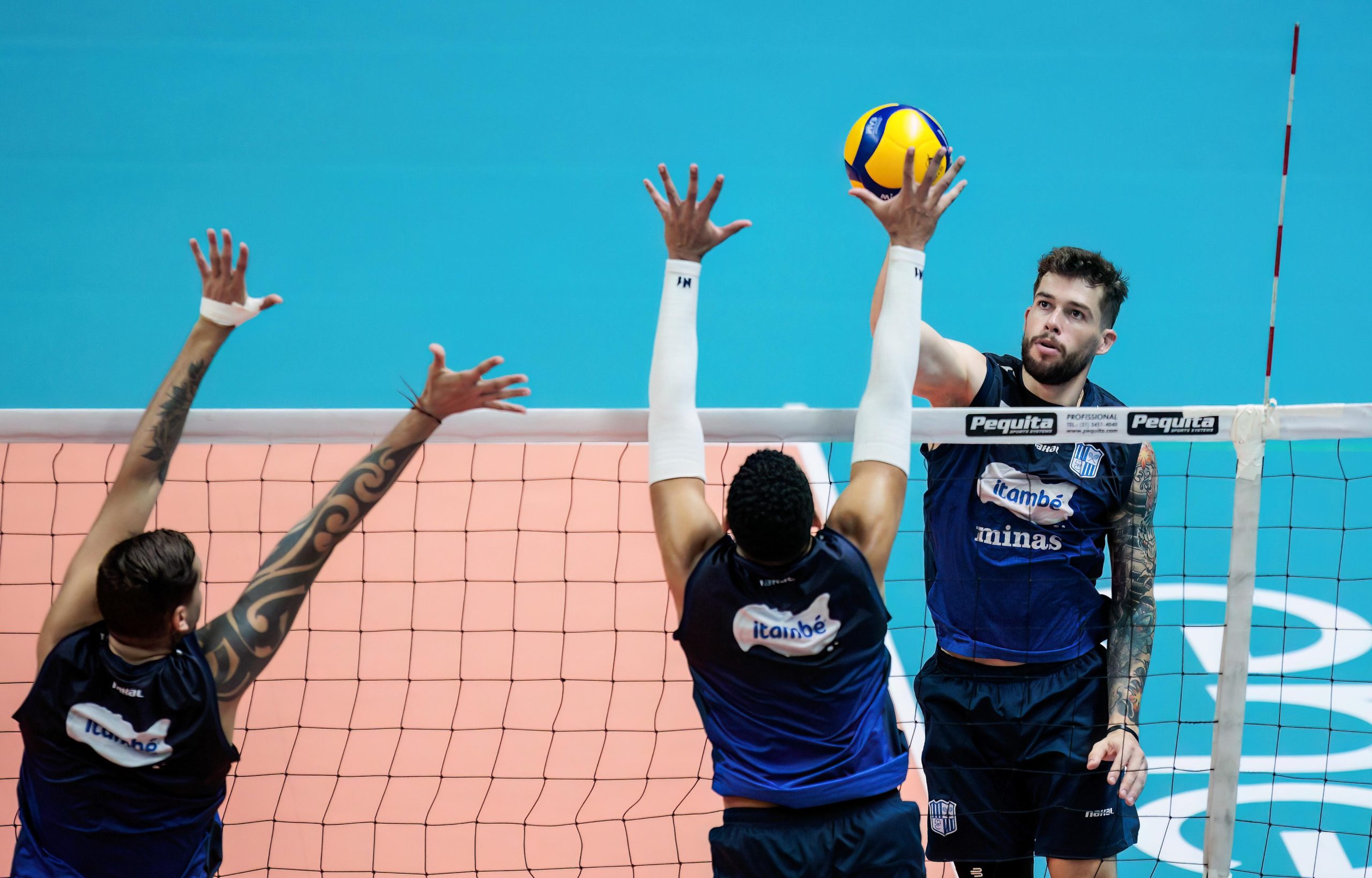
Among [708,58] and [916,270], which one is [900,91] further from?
[916,270]

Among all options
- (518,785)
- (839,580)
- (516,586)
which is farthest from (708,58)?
(839,580)

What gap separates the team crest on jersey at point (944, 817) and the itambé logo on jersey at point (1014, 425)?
3.84 feet

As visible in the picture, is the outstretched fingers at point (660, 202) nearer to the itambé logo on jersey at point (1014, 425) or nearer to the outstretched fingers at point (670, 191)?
the outstretched fingers at point (670, 191)

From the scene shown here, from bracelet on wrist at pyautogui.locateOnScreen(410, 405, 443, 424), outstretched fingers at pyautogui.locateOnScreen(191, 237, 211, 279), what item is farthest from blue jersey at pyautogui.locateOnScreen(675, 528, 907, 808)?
outstretched fingers at pyautogui.locateOnScreen(191, 237, 211, 279)

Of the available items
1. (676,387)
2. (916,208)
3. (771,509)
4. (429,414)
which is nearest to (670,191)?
(676,387)

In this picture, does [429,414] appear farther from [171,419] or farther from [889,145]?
[889,145]

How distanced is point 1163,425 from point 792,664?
159 cm

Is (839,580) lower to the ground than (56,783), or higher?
higher

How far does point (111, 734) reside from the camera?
2.73 metres

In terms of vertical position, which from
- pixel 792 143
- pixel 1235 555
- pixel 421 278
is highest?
pixel 792 143

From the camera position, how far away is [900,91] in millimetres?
10523

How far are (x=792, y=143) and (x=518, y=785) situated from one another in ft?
22.3

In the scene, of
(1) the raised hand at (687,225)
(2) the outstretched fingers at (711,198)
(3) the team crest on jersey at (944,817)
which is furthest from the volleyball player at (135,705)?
(3) the team crest on jersey at (944,817)

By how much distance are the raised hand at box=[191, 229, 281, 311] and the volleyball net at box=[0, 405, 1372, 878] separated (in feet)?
1.60
